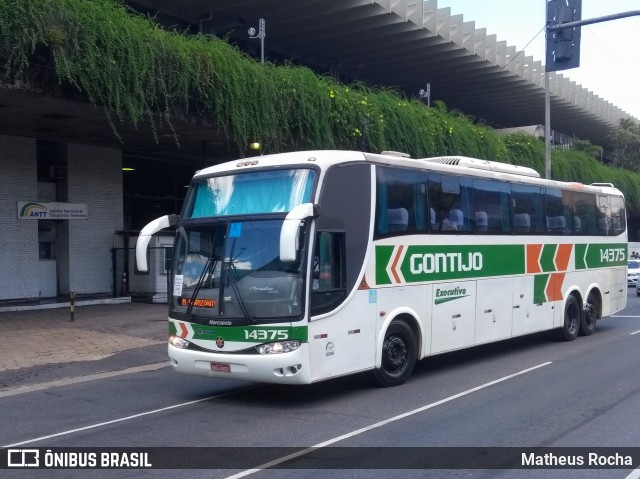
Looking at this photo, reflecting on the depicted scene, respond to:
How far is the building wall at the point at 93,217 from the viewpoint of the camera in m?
24.0

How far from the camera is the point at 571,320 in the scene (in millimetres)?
17062

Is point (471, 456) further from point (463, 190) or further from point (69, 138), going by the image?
point (69, 138)

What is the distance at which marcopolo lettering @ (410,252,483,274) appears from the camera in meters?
11.8

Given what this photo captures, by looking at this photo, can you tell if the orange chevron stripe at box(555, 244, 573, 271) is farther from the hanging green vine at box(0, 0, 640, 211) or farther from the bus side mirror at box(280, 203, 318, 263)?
the bus side mirror at box(280, 203, 318, 263)

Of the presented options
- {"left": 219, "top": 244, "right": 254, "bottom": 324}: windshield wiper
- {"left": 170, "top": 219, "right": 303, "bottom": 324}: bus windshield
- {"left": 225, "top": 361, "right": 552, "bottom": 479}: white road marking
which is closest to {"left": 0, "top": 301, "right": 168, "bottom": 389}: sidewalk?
{"left": 170, "top": 219, "right": 303, "bottom": 324}: bus windshield

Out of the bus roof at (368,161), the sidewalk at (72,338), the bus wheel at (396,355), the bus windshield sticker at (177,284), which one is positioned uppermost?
the bus roof at (368,161)

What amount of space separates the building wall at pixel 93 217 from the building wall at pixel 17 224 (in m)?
1.27

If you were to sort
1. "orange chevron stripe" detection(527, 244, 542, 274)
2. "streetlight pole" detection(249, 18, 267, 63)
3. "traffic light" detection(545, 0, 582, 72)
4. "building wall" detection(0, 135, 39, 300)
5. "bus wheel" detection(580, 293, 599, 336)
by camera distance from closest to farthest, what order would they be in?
"orange chevron stripe" detection(527, 244, 542, 274) → "traffic light" detection(545, 0, 582, 72) → "bus wheel" detection(580, 293, 599, 336) → "streetlight pole" detection(249, 18, 267, 63) → "building wall" detection(0, 135, 39, 300)

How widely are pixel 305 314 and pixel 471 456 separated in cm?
291

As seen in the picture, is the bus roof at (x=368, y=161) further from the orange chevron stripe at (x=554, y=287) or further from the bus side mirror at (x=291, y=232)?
the orange chevron stripe at (x=554, y=287)

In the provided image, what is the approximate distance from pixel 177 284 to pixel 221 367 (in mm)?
1379

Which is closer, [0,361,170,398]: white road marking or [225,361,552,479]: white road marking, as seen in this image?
[225,361,552,479]: white road marking

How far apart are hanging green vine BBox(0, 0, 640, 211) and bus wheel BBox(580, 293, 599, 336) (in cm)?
792

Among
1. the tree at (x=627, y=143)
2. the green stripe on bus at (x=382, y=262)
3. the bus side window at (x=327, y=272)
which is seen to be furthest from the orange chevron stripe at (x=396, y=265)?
the tree at (x=627, y=143)
